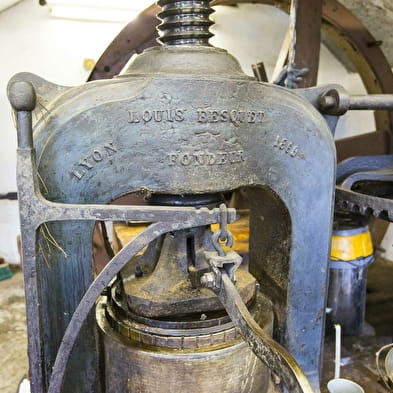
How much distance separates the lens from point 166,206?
91 centimetres

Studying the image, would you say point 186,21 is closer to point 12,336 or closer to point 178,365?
point 178,365

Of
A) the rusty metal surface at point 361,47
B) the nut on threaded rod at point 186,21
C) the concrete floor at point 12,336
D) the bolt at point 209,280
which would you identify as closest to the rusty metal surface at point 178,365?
the bolt at point 209,280

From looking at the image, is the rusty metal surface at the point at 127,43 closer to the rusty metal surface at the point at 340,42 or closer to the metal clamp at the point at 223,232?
the rusty metal surface at the point at 340,42

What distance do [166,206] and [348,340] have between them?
1.31 m

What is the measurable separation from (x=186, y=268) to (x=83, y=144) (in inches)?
15.5

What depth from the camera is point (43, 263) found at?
2.92 feet

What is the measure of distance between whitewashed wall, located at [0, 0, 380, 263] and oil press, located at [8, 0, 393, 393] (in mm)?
1937

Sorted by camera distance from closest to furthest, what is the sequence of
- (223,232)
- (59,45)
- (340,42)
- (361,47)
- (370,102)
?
(223,232)
(370,102)
(361,47)
(340,42)
(59,45)

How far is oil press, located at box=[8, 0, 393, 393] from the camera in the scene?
2.66 feet

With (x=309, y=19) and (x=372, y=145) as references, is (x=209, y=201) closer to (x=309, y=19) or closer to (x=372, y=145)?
(x=309, y=19)

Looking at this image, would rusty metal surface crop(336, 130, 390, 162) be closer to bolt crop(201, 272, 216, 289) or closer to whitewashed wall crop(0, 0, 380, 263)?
whitewashed wall crop(0, 0, 380, 263)

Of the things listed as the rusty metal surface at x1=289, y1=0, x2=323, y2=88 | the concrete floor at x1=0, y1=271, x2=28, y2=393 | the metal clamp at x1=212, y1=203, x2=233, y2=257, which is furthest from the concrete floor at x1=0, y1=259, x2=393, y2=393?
the rusty metal surface at x1=289, y1=0, x2=323, y2=88

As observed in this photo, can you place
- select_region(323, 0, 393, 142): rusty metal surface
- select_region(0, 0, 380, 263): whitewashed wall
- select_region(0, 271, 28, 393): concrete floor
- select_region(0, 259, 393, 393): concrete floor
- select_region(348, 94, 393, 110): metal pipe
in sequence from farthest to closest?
select_region(0, 0, 380, 263): whitewashed wall < select_region(323, 0, 393, 142): rusty metal surface < select_region(0, 271, 28, 393): concrete floor < select_region(0, 259, 393, 393): concrete floor < select_region(348, 94, 393, 110): metal pipe

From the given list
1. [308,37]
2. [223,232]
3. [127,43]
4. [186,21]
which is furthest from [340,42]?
[223,232]
